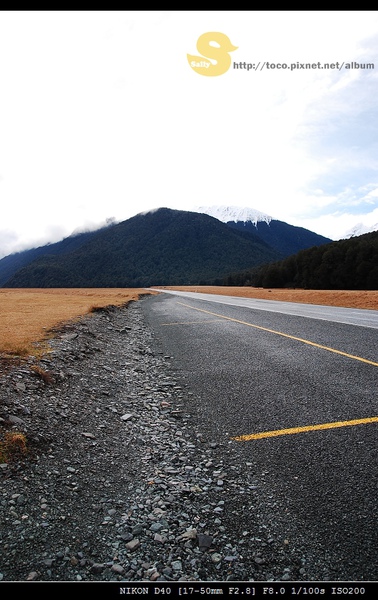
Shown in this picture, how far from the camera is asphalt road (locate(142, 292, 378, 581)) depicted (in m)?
2.63

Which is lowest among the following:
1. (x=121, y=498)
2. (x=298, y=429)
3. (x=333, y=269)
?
(x=121, y=498)

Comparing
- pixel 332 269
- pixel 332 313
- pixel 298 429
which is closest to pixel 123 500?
pixel 298 429

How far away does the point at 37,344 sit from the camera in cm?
900

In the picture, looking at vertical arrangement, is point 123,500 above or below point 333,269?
below

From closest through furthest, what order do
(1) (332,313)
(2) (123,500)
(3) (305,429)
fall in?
(2) (123,500) < (3) (305,429) < (1) (332,313)

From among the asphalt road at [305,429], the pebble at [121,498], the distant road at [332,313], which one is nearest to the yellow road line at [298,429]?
the asphalt road at [305,429]

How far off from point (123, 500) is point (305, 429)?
2.53 meters

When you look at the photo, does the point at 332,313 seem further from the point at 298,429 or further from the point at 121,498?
the point at 121,498

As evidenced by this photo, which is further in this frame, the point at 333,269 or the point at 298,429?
the point at 333,269

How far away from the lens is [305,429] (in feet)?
14.2

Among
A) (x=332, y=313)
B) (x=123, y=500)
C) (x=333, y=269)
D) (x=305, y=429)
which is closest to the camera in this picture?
(x=123, y=500)

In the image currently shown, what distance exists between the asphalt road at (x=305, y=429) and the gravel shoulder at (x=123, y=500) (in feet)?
0.58

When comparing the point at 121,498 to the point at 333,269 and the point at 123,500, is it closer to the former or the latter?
the point at 123,500
